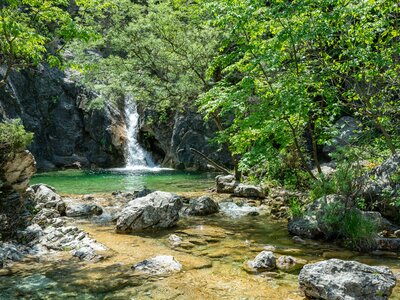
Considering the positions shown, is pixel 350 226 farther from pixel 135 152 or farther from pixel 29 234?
pixel 135 152

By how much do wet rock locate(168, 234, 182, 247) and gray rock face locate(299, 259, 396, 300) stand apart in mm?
3892

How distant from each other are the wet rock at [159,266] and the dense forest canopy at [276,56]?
14.4ft

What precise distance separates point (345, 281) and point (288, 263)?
6.48 ft

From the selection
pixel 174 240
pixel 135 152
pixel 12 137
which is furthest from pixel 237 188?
pixel 135 152

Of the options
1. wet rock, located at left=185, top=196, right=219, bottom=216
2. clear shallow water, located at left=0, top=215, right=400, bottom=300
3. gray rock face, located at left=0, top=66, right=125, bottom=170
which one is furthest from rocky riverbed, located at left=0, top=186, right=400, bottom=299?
gray rock face, located at left=0, top=66, right=125, bottom=170

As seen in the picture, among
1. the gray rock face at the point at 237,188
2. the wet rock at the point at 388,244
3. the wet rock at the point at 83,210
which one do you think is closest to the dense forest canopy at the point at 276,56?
the gray rock face at the point at 237,188

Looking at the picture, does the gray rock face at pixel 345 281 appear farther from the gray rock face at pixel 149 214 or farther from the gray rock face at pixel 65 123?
the gray rock face at pixel 65 123

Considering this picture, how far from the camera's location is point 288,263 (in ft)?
23.8

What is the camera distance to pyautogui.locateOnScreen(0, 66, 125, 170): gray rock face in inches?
1350

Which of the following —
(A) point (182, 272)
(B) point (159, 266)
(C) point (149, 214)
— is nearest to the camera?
(A) point (182, 272)

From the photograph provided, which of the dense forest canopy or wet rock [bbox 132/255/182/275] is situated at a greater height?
the dense forest canopy

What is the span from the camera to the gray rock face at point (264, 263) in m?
6.98

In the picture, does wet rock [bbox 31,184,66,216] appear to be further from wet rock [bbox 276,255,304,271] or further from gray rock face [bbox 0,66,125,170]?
gray rock face [bbox 0,66,125,170]

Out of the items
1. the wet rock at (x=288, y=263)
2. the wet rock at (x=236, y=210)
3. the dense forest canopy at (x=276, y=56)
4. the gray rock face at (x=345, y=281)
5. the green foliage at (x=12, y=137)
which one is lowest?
the wet rock at (x=236, y=210)
